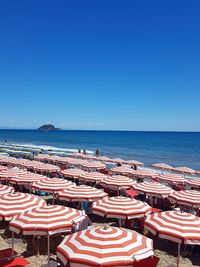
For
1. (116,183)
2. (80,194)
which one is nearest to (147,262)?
(80,194)

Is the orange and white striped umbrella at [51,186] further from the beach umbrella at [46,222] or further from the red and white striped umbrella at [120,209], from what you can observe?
the beach umbrella at [46,222]

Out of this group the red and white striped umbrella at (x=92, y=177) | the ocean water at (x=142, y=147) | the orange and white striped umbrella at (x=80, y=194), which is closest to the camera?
the orange and white striped umbrella at (x=80, y=194)

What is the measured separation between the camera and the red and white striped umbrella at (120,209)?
30.3 ft

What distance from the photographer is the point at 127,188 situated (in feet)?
46.8

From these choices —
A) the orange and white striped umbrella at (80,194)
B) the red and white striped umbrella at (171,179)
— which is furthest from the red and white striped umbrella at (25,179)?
the red and white striped umbrella at (171,179)

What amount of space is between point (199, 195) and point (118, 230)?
6068mm

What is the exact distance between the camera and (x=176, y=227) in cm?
775

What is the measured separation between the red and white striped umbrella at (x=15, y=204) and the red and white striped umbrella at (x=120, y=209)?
1.97 meters

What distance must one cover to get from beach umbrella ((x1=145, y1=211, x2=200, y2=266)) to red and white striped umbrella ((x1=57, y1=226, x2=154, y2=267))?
1.27m

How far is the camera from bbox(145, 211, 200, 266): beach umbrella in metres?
7.42

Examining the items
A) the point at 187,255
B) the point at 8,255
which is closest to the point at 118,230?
the point at 8,255

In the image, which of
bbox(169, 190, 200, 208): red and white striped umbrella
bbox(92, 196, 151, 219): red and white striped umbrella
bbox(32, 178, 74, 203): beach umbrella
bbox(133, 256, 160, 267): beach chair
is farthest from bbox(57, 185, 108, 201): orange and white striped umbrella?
bbox(133, 256, 160, 267): beach chair

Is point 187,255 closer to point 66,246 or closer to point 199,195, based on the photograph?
point 199,195

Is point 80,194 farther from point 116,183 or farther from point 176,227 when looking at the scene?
point 176,227
